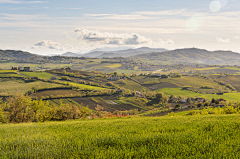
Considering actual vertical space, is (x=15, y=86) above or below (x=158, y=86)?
below

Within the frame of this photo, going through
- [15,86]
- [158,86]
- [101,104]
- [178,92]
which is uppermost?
[158,86]

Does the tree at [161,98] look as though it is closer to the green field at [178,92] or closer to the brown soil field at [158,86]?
the green field at [178,92]

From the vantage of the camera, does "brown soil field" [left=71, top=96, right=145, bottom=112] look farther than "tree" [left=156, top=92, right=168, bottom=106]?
No

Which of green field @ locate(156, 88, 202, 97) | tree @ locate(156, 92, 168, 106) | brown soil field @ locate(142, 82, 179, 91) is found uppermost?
brown soil field @ locate(142, 82, 179, 91)

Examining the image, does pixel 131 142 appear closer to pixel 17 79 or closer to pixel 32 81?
pixel 32 81

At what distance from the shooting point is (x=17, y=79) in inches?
5871

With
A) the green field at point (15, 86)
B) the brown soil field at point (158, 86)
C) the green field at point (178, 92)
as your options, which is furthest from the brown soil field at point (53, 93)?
the green field at point (178, 92)

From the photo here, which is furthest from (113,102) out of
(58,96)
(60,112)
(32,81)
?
(32,81)

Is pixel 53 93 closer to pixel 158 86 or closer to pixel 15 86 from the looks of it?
pixel 15 86

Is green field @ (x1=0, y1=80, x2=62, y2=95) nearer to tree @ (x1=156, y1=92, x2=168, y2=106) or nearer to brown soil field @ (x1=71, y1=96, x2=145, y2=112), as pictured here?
brown soil field @ (x1=71, y1=96, x2=145, y2=112)

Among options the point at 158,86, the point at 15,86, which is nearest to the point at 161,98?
the point at 158,86

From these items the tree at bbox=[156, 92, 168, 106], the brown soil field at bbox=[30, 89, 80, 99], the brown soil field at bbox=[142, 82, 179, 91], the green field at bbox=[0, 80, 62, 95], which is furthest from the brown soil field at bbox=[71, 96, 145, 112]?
the brown soil field at bbox=[142, 82, 179, 91]

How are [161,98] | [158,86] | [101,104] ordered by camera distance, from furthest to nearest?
[158,86] → [161,98] → [101,104]

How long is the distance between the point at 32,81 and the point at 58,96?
5120 centimetres
